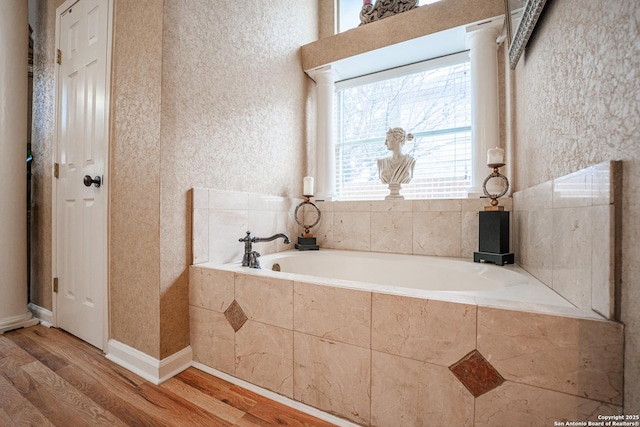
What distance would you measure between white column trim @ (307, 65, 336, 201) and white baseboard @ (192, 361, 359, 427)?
1482 millimetres

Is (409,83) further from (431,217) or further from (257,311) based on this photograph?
(257,311)

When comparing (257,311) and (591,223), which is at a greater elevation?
(591,223)

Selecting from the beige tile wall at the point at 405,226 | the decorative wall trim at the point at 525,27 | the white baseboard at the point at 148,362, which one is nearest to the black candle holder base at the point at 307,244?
the beige tile wall at the point at 405,226

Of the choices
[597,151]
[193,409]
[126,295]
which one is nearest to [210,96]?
[126,295]

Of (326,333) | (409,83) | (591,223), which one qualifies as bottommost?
(326,333)

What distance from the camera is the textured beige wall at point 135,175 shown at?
4.22 feet

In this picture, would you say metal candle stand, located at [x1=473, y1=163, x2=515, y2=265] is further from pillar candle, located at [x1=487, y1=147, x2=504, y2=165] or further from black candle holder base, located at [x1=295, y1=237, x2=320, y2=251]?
black candle holder base, located at [x1=295, y1=237, x2=320, y2=251]

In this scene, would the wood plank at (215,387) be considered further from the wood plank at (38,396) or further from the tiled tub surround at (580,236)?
the tiled tub surround at (580,236)

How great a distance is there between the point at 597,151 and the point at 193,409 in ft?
5.28

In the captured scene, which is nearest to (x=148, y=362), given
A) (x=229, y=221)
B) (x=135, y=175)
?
(x=229, y=221)

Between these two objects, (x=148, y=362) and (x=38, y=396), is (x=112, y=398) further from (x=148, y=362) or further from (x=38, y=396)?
(x=38, y=396)

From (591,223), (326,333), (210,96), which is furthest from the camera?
(210,96)

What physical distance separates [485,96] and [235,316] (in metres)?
2.03

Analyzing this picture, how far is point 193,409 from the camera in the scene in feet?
3.50
